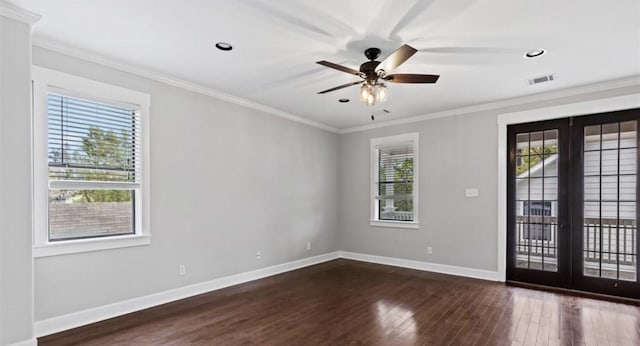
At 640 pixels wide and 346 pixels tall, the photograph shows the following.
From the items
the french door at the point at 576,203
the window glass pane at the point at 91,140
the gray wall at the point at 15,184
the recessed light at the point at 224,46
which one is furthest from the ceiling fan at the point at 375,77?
the french door at the point at 576,203

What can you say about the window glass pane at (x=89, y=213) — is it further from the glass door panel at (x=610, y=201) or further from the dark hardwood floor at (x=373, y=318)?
the glass door panel at (x=610, y=201)

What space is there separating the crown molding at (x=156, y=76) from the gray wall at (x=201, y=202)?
0.06m

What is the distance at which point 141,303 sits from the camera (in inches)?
148

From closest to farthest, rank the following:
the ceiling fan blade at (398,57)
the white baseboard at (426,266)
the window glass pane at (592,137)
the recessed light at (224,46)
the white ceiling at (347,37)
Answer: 1. the white ceiling at (347,37)
2. the ceiling fan blade at (398,57)
3. the recessed light at (224,46)
4. the window glass pane at (592,137)
5. the white baseboard at (426,266)

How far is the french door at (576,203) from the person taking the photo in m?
4.18

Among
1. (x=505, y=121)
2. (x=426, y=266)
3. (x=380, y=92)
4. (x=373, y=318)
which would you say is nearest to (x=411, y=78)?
(x=380, y=92)

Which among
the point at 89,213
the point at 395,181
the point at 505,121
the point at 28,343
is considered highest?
the point at 505,121

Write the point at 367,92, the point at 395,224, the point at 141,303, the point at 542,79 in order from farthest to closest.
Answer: the point at 395,224, the point at 542,79, the point at 141,303, the point at 367,92

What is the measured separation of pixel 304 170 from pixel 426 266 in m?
2.73

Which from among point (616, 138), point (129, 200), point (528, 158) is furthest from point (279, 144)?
point (616, 138)

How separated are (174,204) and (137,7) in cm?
235

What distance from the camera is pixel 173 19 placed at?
107 inches

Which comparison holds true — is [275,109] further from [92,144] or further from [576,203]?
[576,203]

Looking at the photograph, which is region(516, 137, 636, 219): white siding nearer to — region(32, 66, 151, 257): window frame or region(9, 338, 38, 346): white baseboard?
region(32, 66, 151, 257): window frame
